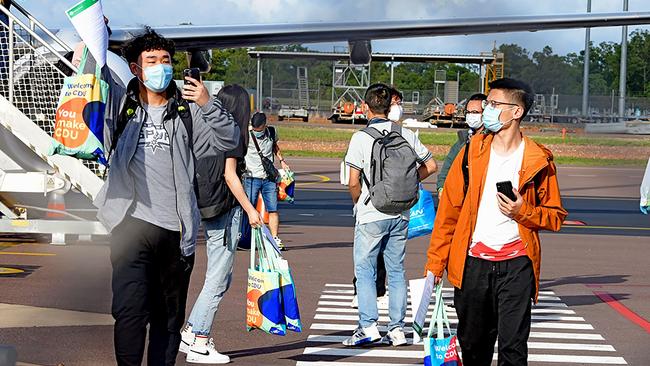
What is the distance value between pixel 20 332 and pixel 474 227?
Answer: 157 inches

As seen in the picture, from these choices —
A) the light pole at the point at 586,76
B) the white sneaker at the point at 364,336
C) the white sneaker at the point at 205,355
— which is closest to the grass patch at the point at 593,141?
the light pole at the point at 586,76

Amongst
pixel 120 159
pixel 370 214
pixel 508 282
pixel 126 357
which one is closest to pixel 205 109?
pixel 120 159

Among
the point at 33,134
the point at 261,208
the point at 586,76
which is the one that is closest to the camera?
the point at 33,134

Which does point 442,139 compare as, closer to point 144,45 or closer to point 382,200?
point 382,200

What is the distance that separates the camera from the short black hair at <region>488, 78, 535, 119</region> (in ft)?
19.8

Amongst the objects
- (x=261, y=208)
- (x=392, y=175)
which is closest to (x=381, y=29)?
(x=261, y=208)

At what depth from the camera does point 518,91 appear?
6.05 meters

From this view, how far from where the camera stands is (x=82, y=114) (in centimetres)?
595

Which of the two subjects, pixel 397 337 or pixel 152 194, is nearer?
pixel 152 194

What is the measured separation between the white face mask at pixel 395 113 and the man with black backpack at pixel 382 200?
203mm

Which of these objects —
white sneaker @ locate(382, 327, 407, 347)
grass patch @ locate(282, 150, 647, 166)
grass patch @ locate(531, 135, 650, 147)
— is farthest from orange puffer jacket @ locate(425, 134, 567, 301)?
grass patch @ locate(531, 135, 650, 147)

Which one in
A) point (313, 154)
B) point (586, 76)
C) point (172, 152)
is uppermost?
point (586, 76)

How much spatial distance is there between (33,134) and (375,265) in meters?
4.31

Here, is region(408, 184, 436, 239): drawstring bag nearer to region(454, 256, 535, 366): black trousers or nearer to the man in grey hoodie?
region(454, 256, 535, 366): black trousers
